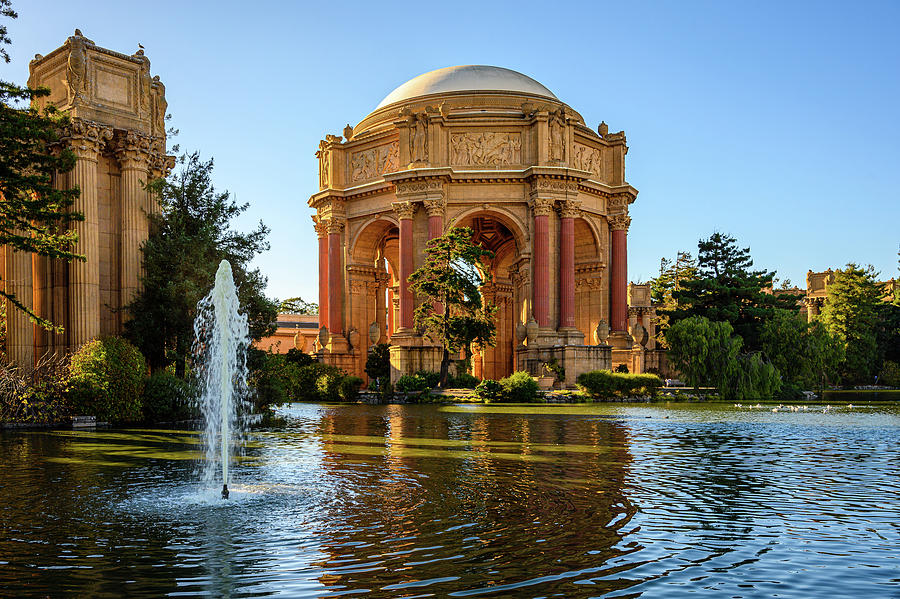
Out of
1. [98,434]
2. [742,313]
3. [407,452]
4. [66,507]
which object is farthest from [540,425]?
[742,313]

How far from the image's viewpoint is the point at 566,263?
44.9m

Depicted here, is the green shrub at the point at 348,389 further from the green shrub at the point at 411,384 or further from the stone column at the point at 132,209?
the stone column at the point at 132,209

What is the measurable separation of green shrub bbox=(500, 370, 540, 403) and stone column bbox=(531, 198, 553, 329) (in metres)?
10.1

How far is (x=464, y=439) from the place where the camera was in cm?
1598

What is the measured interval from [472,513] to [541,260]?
37450 mm

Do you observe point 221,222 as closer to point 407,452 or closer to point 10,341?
point 10,341

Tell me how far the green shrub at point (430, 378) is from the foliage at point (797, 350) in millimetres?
17956

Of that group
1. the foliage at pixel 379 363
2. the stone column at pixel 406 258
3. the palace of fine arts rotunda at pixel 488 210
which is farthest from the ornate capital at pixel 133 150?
the foliage at pixel 379 363

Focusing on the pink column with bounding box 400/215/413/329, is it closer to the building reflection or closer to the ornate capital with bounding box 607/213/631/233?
the ornate capital with bounding box 607/213/631/233

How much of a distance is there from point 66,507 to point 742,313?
45441mm

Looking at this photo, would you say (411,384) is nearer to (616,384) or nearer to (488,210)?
(616,384)

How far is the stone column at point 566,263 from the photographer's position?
44844 mm

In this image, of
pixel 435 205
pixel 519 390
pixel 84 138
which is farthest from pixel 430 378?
pixel 84 138

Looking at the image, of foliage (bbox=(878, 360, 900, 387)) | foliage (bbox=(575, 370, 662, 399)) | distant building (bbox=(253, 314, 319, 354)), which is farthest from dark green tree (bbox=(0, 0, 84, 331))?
foliage (bbox=(878, 360, 900, 387))
